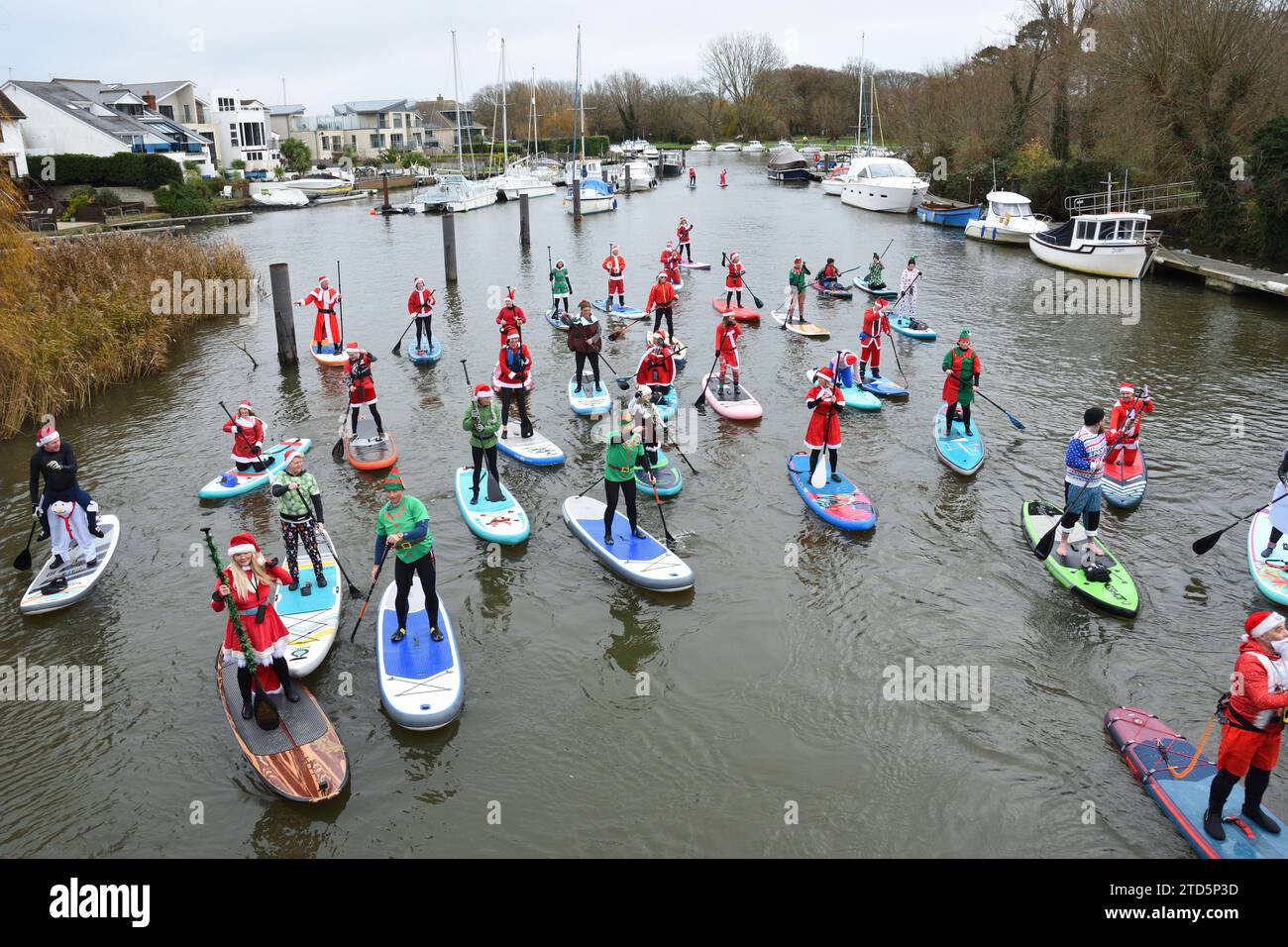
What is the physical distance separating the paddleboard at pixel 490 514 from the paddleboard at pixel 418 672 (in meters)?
2.36

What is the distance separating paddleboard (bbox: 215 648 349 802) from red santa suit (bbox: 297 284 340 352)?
48.3 feet

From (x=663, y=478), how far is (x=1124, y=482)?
769 centimetres

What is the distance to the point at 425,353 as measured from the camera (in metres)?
22.5

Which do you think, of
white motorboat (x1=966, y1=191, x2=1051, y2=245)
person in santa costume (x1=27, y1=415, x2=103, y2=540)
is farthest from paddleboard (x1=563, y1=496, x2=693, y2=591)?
white motorboat (x1=966, y1=191, x2=1051, y2=245)

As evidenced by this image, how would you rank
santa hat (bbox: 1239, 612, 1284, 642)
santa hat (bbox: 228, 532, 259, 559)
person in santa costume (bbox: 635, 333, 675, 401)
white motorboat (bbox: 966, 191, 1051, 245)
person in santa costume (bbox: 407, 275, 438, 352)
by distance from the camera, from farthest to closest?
1. white motorboat (bbox: 966, 191, 1051, 245)
2. person in santa costume (bbox: 407, 275, 438, 352)
3. person in santa costume (bbox: 635, 333, 675, 401)
4. santa hat (bbox: 228, 532, 259, 559)
5. santa hat (bbox: 1239, 612, 1284, 642)

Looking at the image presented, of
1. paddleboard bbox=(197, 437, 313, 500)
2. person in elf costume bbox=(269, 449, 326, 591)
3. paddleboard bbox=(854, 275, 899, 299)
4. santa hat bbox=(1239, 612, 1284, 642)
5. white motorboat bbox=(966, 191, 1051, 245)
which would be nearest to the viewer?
santa hat bbox=(1239, 612, 1284, 642)

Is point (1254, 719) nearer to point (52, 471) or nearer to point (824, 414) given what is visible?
point (824, 414)

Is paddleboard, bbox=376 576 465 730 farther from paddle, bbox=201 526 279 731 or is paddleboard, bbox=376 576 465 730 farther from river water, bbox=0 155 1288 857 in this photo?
paddle, bbox=201 526 279 731

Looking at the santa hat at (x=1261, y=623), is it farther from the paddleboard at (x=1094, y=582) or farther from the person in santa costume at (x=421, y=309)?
the person in santa costume at (x=421, y=309)

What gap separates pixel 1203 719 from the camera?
30.1ft

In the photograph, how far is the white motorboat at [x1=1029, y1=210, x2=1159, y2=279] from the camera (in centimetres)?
3034

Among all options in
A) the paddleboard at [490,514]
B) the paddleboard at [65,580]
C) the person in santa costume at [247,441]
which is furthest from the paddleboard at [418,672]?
the person in santa costume at [247,441]
